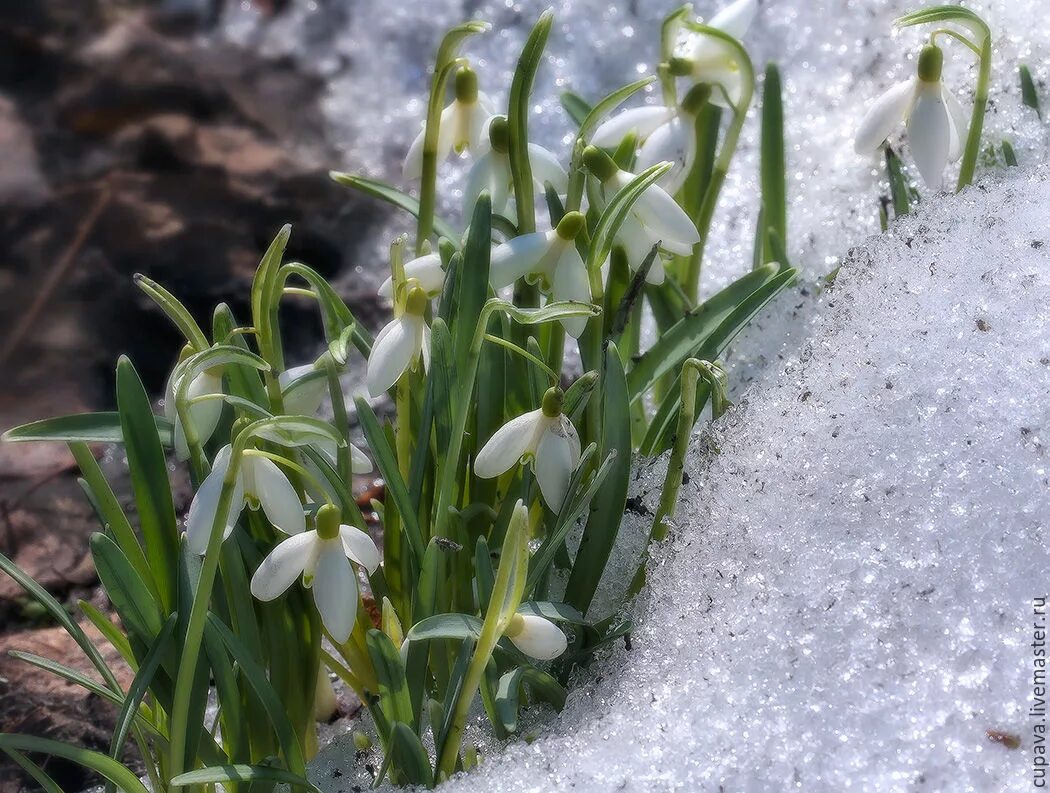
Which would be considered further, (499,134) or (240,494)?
(499,134)

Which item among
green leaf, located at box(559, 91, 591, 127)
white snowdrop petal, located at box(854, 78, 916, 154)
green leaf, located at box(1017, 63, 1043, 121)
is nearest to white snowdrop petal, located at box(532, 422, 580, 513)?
white snowdrop petal, located at box(854, 78, 916, 154)

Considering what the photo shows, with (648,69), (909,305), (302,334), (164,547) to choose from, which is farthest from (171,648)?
(648,69)

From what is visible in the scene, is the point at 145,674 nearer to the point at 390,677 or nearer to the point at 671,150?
the point at 390,677

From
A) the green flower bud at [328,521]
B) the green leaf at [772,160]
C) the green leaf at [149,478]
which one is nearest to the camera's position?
the green flower bud at [328,521]

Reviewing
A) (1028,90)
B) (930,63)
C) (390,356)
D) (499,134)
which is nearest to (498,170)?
(499,134)

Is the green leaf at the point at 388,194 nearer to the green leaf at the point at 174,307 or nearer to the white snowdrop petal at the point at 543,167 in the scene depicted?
the white snowdrop petal at the point at 543,167

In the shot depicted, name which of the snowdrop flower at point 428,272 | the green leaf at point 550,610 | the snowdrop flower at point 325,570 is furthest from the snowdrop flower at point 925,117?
the snowdrop flower at point 325,570

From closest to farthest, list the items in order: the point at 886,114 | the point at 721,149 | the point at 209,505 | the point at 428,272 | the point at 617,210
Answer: the point at 209,505 < the point at 617,210 < the point at 428,272 < the point at 886,114 < the point at 721,149
